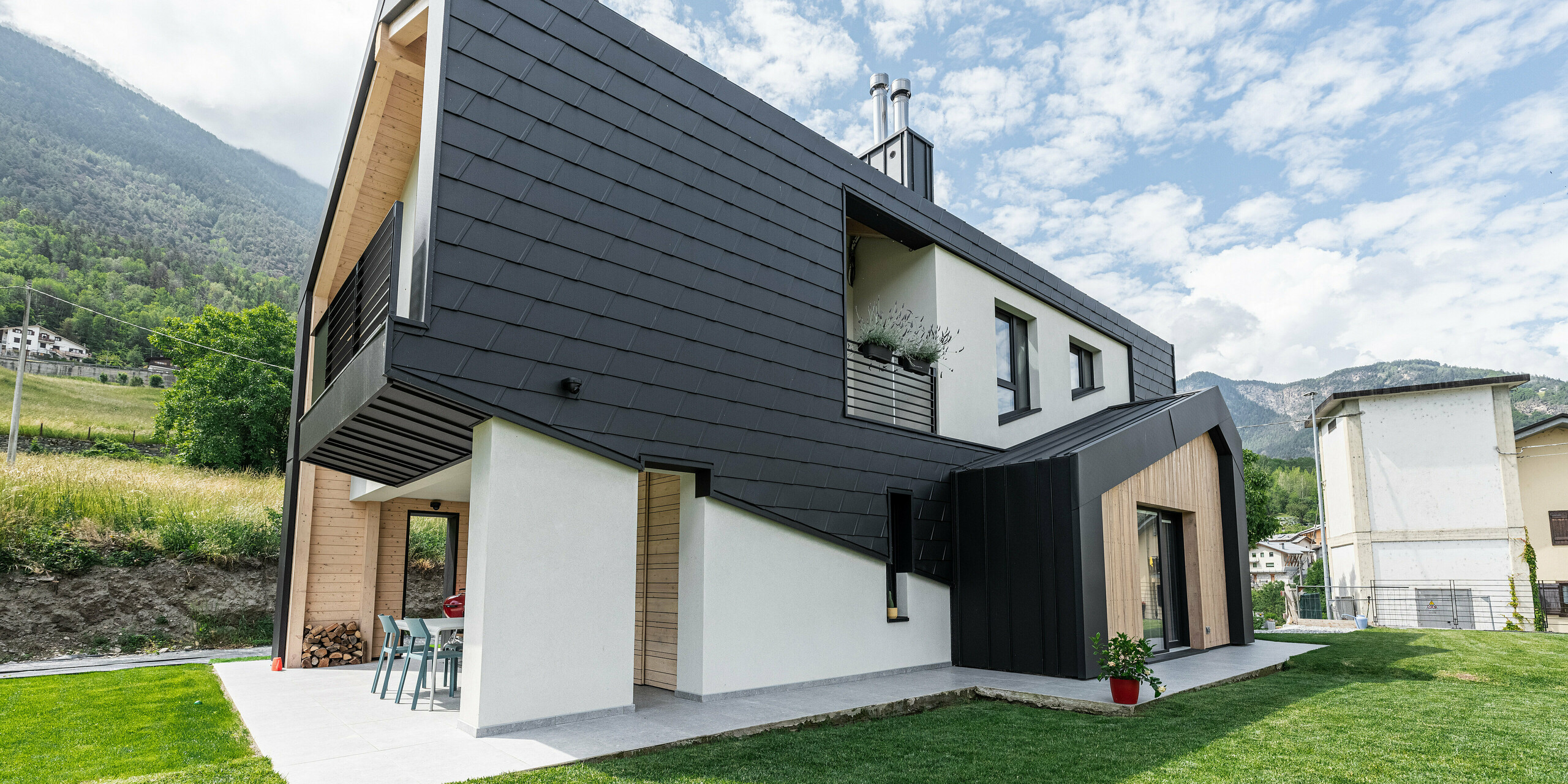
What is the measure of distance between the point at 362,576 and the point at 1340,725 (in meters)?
10.8

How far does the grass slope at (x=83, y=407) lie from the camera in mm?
28578

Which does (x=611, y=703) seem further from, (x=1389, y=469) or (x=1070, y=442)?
(x=1389, y=469)

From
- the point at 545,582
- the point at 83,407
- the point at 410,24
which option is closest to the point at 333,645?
the point at 545,582

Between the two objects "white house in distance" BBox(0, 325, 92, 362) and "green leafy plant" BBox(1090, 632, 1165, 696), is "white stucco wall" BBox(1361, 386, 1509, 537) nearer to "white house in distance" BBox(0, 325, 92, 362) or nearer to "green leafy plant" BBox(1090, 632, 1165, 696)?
"green leafy plant" BBox(1090, 632, 1165, 696)

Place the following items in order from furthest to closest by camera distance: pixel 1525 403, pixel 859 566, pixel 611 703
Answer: pixel 1525 403
pixel 859 566
pixel 611 703

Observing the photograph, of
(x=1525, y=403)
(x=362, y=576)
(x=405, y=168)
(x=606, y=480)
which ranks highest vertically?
(x=1525, y=403)

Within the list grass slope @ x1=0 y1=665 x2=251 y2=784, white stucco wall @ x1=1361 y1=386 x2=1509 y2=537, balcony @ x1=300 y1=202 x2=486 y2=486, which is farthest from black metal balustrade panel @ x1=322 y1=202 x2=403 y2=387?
white stucco wall @ x1=1361 y1=386 x2=1509 y2=537

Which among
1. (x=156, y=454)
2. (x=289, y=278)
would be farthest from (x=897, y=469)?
(x=289, y=278)

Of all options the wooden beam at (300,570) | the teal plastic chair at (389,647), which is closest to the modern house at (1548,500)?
the teal plastic chair at (389,647)

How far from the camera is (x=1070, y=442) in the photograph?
9.35m

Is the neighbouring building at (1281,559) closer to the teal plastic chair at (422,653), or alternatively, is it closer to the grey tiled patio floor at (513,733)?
the grey tiled patio floor at (513,733)

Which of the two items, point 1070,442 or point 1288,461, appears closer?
point 1070,442

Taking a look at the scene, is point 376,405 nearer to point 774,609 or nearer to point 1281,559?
point 774,609

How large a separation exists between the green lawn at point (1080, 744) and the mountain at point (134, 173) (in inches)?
2055
